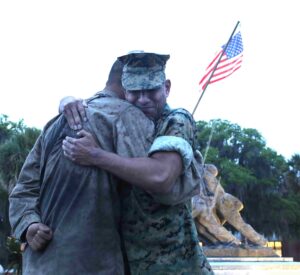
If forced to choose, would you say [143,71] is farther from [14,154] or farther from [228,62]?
[14,154]

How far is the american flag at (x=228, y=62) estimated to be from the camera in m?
20.4

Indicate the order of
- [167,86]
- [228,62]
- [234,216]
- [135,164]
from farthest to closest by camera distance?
[228,62], [234,216], [167,86], [135,164]

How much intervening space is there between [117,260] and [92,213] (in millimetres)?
223

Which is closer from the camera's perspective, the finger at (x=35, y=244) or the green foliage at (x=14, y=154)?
the finger at (x=35, y=244)

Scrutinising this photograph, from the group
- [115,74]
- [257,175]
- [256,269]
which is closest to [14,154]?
[256,269]

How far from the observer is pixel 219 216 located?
55.4 ft

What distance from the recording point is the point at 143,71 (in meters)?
2.70

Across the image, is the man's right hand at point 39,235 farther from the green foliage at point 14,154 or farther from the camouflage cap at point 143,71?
the green foliage at point 14,154

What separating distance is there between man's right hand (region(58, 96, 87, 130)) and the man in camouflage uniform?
0.30 feet

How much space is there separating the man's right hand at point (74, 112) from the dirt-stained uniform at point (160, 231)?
32cm

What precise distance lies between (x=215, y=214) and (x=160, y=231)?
46.5 ft

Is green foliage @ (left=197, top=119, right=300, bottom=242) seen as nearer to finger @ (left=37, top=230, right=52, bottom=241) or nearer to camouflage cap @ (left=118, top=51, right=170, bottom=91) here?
camouflage cap @ (left=118, top=51, right=170, bottom=91)

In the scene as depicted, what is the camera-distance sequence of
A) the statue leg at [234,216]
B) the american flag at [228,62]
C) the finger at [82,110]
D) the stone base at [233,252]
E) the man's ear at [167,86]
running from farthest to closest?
the american flag at [228,62]
the statue leg at [234,216]
the stone base at [233,252]
the man's ear at [167,86]
the finger at [82,110]

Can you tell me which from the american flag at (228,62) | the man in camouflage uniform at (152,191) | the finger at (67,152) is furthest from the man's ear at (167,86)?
the american flag at (228,62)
